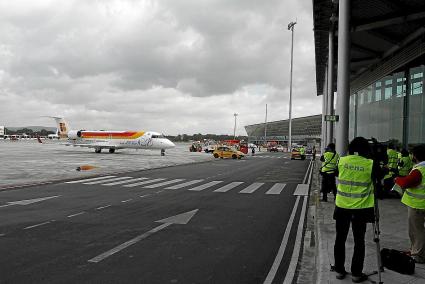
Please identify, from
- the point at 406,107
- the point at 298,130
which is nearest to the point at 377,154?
the point at 406,107

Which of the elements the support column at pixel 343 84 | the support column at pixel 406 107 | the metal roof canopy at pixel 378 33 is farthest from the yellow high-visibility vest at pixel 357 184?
the support column at pixel 406 107

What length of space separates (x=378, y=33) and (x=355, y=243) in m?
18.5

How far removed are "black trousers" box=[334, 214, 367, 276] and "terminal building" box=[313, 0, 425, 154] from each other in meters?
8.73

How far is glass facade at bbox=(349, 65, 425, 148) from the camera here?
879 inches

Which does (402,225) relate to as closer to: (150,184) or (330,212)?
(330,212)

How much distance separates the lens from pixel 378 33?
20.3 metres

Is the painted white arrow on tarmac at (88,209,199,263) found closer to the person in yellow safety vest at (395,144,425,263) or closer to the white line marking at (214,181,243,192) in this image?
the white line marking at (214,181,243,192)

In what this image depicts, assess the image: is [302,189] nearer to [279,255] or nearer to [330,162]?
[330,162]

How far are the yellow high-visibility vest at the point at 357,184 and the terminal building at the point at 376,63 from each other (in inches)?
344

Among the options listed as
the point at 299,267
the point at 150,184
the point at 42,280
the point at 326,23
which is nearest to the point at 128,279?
the point at 42,280

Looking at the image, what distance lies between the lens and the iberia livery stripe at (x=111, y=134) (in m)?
48.6

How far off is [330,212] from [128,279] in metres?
6.93

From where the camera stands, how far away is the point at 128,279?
5277mm

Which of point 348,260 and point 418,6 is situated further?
point 418,6
